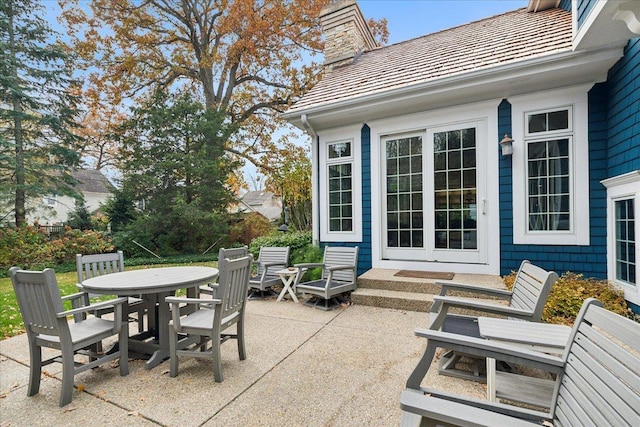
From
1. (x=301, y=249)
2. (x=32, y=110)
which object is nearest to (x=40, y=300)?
(x=301, y=249)

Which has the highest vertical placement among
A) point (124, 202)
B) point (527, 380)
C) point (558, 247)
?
point (124, 202)

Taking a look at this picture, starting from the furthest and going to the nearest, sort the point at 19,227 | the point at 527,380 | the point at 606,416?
1. the point at 19,227
2. the point at 527,380
3. the point at 606,416

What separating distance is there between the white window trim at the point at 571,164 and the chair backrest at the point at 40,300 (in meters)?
5.53

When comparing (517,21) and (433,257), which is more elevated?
(517,21)

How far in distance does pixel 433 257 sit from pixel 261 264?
9.99 ft

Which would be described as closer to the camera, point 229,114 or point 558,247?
point 558,247

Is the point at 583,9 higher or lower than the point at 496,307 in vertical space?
higher

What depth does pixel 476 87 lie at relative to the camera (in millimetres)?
4641

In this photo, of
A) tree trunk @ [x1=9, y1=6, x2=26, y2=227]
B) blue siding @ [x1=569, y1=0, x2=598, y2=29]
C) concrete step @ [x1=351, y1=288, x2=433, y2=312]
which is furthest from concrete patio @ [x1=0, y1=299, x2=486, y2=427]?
tree trunk @ [x1=9, y1=6, x2=26, y2=227]

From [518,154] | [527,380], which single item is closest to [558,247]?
[518,154]

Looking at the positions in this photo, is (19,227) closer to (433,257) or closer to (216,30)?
(216,30)

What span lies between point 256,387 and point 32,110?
14282 millimetres

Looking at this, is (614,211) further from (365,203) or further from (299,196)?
(299,196)

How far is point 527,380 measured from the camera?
6.54ft
